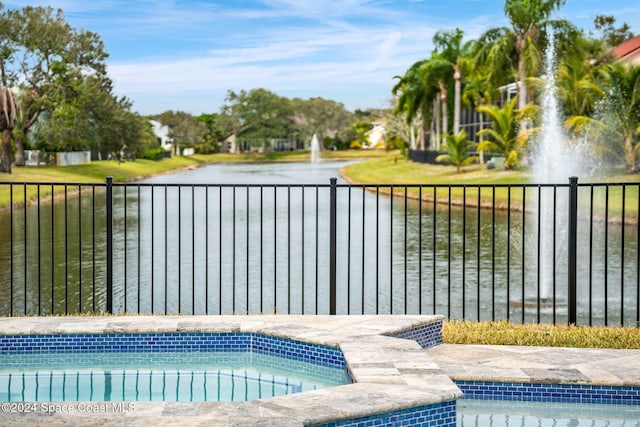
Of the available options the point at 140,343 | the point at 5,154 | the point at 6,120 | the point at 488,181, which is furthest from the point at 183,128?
the point at 140,343

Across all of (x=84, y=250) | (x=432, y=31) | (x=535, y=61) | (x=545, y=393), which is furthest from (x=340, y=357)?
(x=432, y=31)

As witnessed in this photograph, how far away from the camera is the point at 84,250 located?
20.9 m

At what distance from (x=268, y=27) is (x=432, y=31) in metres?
26.3

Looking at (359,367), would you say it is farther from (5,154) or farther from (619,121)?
(5,154)

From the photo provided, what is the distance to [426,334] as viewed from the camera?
835 centimetres

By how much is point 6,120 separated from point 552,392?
48023 millimetres

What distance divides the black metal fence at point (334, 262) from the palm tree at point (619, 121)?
3.22 m

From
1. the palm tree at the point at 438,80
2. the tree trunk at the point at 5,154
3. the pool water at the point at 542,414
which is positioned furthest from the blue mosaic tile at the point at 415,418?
the palm tree at the point at 438,80

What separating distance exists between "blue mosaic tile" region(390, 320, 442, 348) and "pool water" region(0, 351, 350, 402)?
90cm

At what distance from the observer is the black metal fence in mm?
9828

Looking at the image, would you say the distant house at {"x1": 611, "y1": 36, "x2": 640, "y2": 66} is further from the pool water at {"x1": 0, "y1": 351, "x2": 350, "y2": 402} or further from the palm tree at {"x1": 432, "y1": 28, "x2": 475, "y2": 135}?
the pool water at {"x1": 0, "y1": 351, "x2": 350, "y2": 402}

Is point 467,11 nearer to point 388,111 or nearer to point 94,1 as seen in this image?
point 388,111

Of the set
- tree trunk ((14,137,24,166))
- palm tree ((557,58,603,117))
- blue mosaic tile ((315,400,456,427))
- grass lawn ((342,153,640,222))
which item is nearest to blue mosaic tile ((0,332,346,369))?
blue mosaic tile ((315,400,456,427))

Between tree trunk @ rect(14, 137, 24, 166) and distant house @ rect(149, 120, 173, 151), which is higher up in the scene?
distant house @ rect(149, 120, 173, 151)
